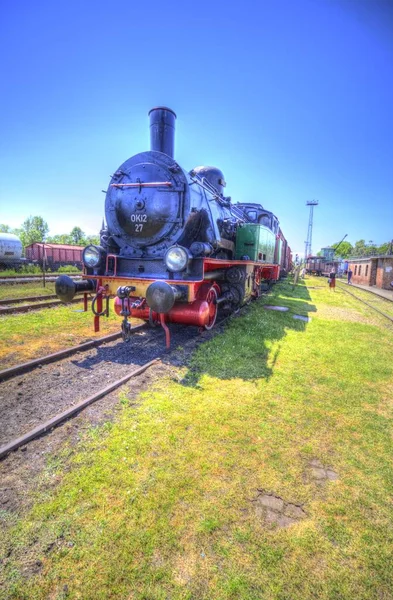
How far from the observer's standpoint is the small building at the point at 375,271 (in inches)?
939

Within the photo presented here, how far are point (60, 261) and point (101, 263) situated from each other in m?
27.6

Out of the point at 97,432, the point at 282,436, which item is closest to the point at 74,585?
the point at 97,432

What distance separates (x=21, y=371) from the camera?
15.3 feet

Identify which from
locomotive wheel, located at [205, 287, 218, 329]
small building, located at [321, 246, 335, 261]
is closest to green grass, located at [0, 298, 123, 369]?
locomotive wheel, located at [205, 287, 218, 329]

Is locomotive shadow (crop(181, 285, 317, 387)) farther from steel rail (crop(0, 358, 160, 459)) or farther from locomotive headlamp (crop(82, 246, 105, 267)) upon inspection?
locomotive headlamp (crop(82, 246, 105, 267))

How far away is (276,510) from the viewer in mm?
2379

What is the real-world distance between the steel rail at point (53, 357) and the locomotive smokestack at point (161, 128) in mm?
4308

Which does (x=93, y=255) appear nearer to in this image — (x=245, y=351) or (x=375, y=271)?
(x=245, y=351)

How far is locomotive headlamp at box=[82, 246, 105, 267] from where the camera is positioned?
6176 millimetres

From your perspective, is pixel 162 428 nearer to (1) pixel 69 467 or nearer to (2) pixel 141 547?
(1) pixel 69 467

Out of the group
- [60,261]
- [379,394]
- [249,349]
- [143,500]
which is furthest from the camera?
[60,261]

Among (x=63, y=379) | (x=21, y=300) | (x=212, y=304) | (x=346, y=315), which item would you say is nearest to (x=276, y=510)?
(x=63, y=379)

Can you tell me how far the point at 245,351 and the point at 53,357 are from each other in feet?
11.3

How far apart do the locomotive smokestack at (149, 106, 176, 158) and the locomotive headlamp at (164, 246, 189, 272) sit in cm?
296
